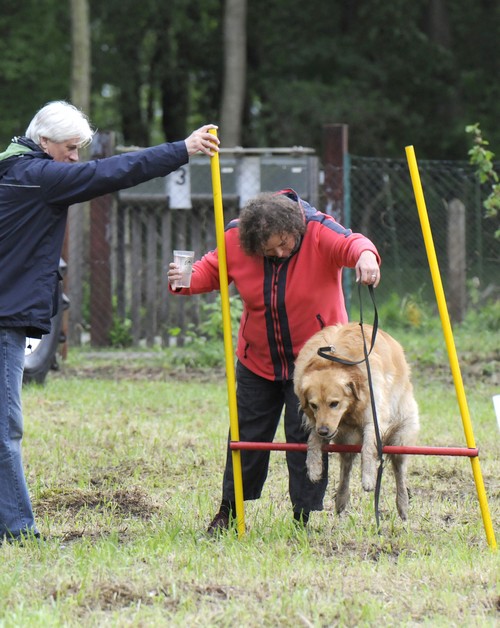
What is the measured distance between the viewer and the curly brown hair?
4.80m

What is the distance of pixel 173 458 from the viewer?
22.8ft

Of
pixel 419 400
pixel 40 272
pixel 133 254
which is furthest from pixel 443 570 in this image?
pixel 133 254

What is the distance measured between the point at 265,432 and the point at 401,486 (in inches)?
31.2

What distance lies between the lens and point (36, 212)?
4777 millimetres

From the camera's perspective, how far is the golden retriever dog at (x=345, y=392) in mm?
4715

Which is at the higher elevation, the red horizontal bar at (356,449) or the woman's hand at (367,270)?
the woman's hand at (367,270)

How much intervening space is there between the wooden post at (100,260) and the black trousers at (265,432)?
6781 millimetres

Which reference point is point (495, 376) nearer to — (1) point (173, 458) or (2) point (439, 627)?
(1) point (173, 458)

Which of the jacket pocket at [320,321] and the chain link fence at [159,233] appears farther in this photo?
the chain link fence at [159,233]

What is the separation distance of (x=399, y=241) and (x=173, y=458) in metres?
8.32

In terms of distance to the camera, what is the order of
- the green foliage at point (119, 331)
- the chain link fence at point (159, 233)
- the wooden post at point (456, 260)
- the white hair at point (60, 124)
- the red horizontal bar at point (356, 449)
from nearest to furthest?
1. the red horizontal bar at point (356, 449)
2. the white hair at point (60, 124)
3. the chain link fence at point (159, 233)
4. the green foliage at point (119, 331)
5. the wooden post at point (456, 260)

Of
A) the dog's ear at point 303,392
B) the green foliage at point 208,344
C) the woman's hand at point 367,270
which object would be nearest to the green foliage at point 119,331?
the green foliage at point 208,344

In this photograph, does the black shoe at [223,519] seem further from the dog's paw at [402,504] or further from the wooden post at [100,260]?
the wooden post at [100,260]

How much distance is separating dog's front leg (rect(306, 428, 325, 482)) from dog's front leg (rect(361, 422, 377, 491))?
0.19 metres
